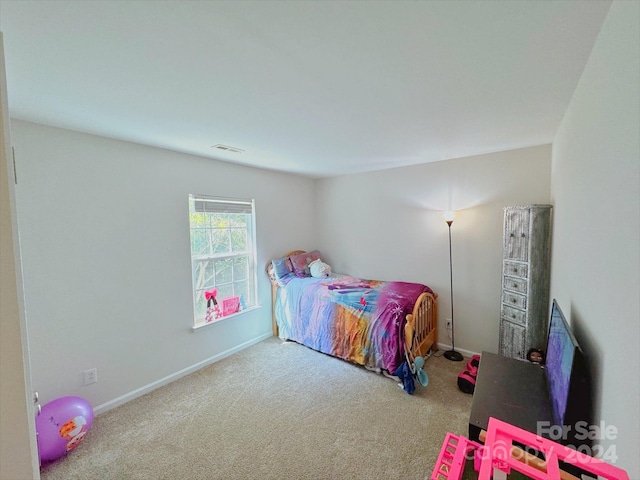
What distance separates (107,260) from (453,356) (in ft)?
11.7

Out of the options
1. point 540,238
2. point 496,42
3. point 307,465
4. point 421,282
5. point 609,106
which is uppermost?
point 496,42

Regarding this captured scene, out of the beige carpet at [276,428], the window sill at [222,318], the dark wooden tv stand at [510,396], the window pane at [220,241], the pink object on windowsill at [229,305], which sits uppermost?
the window pane at [220,241]

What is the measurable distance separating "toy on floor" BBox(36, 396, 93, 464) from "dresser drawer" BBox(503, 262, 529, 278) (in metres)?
3.66

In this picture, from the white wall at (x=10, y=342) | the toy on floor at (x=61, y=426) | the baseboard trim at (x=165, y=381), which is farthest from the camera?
the baseboard trim at (x=165, y=381)

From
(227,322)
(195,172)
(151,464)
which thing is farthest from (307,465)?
(195,172)

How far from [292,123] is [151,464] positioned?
2482mm

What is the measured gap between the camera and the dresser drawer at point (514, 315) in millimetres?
2422

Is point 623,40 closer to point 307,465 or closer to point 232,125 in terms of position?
point 232,125

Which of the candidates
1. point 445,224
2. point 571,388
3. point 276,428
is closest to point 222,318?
point 276,428

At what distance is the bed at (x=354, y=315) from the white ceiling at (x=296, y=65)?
1688 millimetres

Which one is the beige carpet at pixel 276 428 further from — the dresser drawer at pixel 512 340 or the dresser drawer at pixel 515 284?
the dresser drawer at pixel 515 284

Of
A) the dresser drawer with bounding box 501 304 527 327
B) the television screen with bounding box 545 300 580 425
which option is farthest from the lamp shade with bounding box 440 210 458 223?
the television screen with bounding box 545 300 580 425

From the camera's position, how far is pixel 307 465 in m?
1.71

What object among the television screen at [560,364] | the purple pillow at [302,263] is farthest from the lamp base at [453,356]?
the purple pillow at [302,263]
